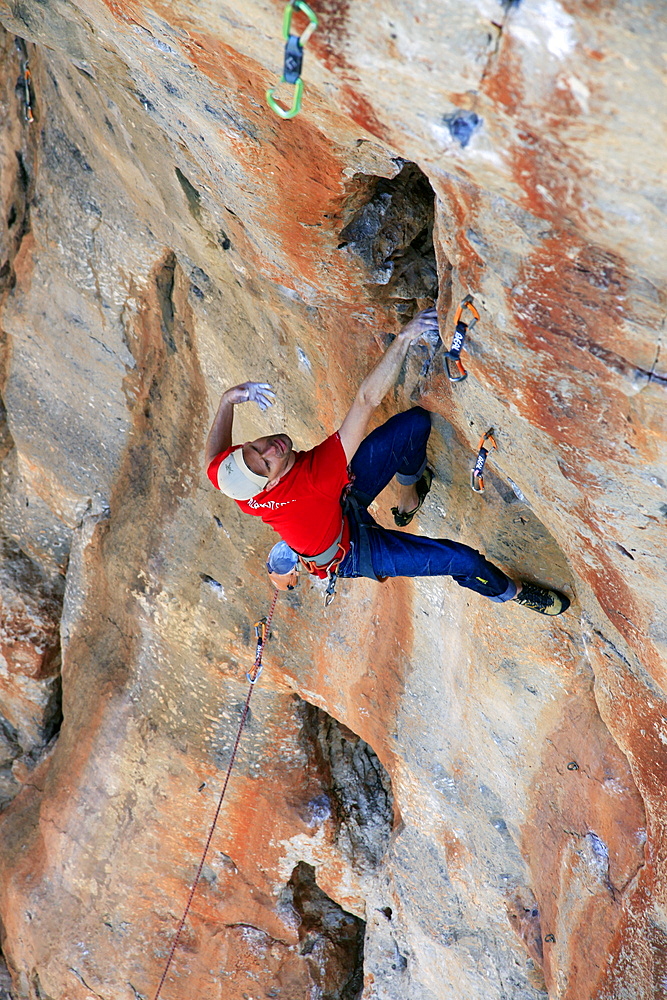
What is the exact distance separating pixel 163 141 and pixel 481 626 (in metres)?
2.91

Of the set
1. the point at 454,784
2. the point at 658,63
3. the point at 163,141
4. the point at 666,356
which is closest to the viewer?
the point at 658,63

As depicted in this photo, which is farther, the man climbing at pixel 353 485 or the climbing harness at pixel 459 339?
the man climbing at pixel 353 485

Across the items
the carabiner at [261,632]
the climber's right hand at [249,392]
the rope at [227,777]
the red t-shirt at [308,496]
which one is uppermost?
the climber's right hand at [249,392]

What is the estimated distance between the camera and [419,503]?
4.21 meters

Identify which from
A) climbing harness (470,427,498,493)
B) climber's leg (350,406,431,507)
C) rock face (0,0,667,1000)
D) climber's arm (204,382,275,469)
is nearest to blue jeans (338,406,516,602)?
climber's leg (350,406,431,507)

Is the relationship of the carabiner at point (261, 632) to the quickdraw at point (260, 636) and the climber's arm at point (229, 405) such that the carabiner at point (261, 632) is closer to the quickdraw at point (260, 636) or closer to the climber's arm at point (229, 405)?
the quickdraw at point (260, 636)

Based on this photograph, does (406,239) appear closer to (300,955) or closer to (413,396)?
(413,396)

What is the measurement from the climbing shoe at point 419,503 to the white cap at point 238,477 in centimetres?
106

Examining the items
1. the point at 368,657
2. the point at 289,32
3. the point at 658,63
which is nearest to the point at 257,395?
the point at 289,32

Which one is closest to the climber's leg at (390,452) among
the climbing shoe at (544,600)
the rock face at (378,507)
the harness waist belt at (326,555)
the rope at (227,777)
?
the rock face at (378,507)

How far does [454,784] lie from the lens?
5062mm

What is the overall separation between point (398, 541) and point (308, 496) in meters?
0.55

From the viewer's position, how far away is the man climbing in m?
3.24

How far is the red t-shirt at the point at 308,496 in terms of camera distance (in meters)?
3.39
